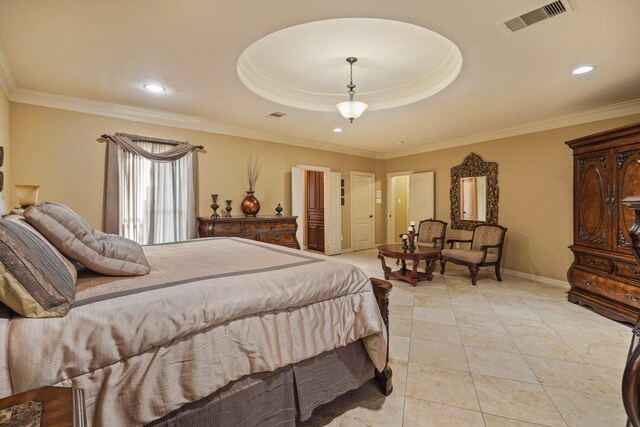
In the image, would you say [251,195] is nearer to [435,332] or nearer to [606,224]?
[435,332]

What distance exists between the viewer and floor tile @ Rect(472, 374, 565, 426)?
1.75m

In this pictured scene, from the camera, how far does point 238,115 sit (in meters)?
4.46

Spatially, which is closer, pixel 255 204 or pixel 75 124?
pixel 75 124

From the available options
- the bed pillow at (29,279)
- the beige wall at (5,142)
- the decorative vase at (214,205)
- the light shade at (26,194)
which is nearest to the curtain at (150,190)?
the decorative vase at (214,205)

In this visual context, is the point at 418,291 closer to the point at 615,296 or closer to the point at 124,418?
the point at 615,296

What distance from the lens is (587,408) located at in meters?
1.82

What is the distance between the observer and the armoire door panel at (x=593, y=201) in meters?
3.37

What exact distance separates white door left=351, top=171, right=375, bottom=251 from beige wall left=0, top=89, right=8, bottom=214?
19.1ft

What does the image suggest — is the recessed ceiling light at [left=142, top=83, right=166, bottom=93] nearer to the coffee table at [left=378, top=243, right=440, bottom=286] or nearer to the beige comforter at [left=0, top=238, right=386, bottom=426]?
the beige comforter at [left=0, top=238, right=386, bottom=426]

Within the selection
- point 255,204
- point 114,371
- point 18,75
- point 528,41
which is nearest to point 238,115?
point 255,204

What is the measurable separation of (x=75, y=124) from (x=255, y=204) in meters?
2.59

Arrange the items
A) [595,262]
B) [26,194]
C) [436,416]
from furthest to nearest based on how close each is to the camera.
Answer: [595,262], [26,194], [436,416]

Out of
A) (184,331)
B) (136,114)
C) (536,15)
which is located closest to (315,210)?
(136,114)

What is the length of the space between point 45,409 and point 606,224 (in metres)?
4.71
